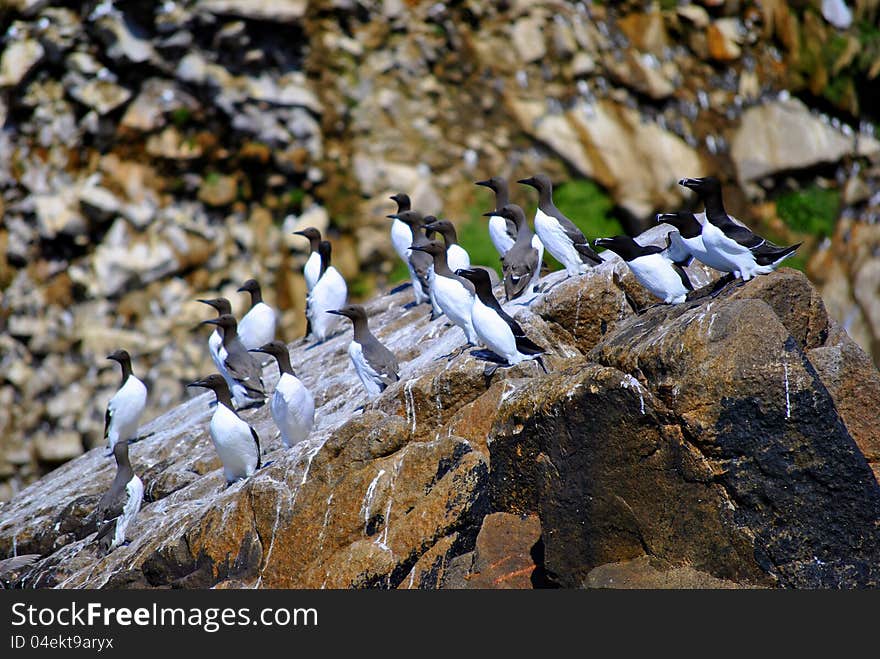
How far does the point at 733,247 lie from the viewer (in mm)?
7172

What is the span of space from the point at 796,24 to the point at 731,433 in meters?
17.0

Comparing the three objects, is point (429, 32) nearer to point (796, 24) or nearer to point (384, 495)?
point (796, 24)

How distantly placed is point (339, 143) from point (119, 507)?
1234 centimetres

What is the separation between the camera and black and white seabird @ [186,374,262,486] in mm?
8594

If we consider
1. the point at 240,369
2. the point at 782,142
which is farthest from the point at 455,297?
the point at 782,142

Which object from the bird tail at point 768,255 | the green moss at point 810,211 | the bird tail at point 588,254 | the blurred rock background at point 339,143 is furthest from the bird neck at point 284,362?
the green moss at point 810,211

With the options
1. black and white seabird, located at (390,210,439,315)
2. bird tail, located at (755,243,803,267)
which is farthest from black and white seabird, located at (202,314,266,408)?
bird tail, located at (755,243,803,267)

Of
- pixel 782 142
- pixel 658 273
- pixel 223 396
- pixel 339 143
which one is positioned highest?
pixel 658 273

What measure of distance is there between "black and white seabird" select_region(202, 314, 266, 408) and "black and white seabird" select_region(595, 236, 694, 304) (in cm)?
431

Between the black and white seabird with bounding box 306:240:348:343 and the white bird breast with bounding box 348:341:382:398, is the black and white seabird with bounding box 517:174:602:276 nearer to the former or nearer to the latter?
the white bird breast with bounding box 348:341:382:398

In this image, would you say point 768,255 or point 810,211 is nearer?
point 768,255

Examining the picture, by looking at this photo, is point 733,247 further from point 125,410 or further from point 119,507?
point 125,410

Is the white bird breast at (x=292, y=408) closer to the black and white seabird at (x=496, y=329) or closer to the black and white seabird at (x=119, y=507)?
the black and white seabird at (x=119, y=507)

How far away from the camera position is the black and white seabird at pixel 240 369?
10625mm
